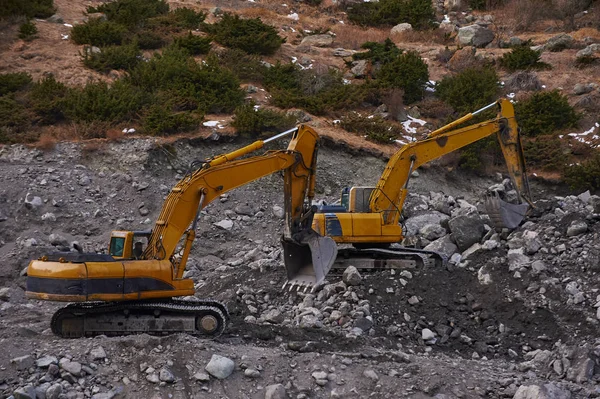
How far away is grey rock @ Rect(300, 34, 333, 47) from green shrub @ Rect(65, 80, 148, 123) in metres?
12.4

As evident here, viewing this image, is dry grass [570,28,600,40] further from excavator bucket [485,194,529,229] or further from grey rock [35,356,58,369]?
grey rock [35,356,58,369]

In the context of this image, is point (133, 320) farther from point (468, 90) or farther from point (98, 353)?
point (468, 90)

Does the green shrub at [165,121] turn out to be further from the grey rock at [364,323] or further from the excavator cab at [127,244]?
the grey rock at [364,323]

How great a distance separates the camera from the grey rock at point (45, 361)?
777 cm

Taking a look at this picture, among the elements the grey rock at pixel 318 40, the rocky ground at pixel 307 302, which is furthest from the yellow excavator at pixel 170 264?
the grey rock at pixel 318 40

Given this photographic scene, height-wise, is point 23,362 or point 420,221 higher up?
point 23,362

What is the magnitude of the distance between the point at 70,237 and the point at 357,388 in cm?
955

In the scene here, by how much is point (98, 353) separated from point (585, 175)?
16.8 meters

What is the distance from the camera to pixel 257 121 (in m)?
20.0

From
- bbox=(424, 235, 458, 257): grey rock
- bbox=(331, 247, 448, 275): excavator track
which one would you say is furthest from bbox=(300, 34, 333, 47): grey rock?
bbox=(331, 247, 448, 275): excavator track

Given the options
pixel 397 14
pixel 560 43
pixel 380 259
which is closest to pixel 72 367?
pixel 380 259

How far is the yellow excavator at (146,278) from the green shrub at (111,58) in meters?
13.9

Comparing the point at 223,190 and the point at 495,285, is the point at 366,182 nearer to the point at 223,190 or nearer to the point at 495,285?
the point at 495,285

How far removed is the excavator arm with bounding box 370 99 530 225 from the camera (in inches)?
538
